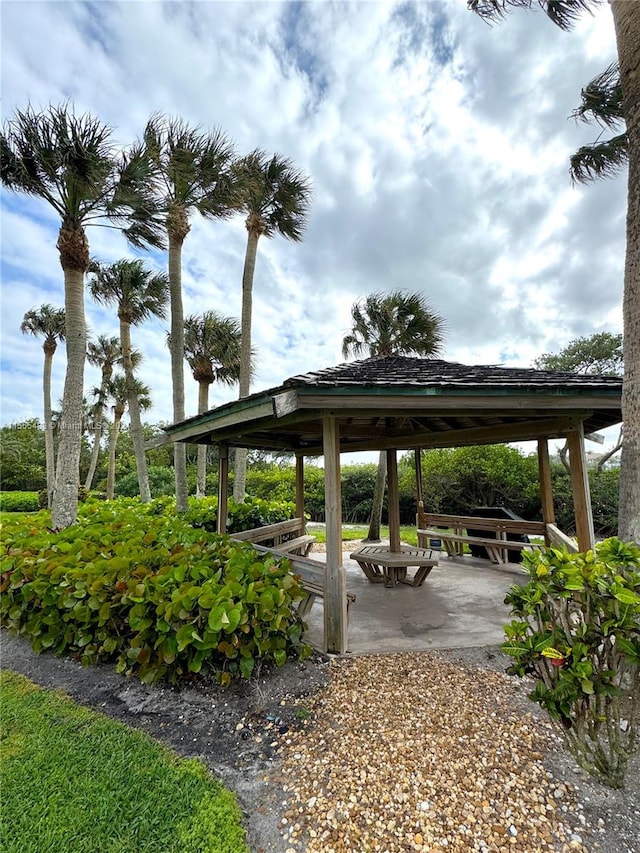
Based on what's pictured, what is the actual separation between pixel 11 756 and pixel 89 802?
0.80 metres

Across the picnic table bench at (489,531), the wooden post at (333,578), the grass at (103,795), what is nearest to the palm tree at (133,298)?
the picnic table bench at (489,531)

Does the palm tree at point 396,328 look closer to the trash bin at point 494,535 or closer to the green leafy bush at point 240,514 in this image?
the trash bin at point 494,535

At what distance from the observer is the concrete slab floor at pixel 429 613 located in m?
3.99

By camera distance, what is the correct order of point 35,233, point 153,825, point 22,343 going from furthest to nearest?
1. point 22,343
2. point 35,233
3. point 153,825

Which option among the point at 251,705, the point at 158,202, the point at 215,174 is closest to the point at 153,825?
the point at 251,705

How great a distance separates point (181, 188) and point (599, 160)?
7.60 metres

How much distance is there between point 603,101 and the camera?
5.08 metres

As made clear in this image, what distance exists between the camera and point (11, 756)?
234 cm

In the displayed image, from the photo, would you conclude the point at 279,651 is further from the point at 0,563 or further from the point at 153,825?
the point at 0,563

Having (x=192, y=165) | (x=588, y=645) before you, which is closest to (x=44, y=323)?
(x=192, y=165)

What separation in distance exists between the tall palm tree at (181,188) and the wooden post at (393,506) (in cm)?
424

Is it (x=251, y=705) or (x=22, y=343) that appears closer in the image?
(x=251, y=705)

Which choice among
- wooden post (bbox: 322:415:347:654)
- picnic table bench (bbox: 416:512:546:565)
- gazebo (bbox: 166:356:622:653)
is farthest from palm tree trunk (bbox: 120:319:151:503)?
wooden post (bbox: 322:415:347:654)

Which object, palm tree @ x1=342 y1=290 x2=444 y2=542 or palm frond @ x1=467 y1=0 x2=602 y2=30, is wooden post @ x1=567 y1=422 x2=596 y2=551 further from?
palm tree @ x1=342 y1=290 x2=444 y2=542
